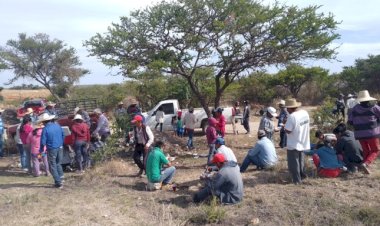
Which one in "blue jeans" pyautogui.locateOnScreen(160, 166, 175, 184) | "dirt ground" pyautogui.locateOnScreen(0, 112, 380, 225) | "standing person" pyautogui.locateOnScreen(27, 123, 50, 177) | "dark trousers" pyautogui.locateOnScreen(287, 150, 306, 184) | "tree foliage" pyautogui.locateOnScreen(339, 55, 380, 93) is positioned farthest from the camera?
"tree foliage" pyautogui.locateOnScreen(339, 55, 380, 93)

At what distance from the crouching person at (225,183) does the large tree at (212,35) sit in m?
6.49

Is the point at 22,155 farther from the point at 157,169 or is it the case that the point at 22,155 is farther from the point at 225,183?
the point at 225,183

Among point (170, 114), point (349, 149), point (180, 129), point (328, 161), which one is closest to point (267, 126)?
point (328, 161)

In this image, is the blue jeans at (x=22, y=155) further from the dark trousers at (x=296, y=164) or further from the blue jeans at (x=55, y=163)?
the dark trousers at (x=296, y=164)

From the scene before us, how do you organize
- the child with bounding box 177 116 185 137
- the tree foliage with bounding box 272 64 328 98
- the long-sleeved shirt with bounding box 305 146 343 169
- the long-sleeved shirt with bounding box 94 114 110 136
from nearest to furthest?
the long-sleeved shirt with bounding box 305 146 343 169, the long-sleeved shirt with bounding box 94 114 110 136, the child with bounding box 177 116 185 137, the tree foliage with bounding box 272 64 328 98

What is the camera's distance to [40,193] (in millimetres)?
9422

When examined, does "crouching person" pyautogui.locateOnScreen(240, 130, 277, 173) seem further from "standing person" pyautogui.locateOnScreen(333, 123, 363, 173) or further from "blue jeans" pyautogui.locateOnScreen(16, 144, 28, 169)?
"blue jeans" pyautogui.locateOnScreen(16, 144, 28, 169)

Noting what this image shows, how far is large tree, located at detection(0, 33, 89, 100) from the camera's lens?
130 feet

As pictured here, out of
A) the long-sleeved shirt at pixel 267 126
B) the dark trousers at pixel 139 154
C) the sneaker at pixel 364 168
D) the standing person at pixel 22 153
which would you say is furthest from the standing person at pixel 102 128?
the sneaker at pixel 364 168

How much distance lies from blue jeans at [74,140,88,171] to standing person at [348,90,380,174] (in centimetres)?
642

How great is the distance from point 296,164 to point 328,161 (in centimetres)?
99

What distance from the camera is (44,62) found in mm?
41219

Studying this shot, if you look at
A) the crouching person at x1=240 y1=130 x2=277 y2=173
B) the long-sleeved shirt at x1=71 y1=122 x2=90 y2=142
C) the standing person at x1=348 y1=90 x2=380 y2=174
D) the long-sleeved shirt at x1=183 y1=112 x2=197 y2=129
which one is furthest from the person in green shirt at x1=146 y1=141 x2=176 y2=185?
the long-sleeved shirt at x1=183 y1=112 x2=197 y2=129

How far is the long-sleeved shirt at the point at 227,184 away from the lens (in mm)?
7906
